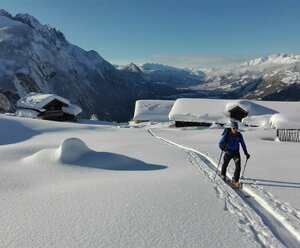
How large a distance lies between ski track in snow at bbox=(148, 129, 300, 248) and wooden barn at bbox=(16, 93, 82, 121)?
4900 cm

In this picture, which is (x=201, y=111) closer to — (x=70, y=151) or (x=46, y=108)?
(x=46, y=108)

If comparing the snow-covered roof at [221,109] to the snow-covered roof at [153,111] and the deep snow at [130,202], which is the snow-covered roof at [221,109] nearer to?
the snow-covered roof at [153,111]

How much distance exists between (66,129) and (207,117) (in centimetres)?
2100

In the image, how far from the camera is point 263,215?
7.69m

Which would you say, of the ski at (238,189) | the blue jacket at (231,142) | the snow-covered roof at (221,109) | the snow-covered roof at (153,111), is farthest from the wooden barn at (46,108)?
the ski at (238,189)

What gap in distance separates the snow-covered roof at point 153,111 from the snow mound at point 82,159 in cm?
4655

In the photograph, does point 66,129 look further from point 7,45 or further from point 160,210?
point 7,45

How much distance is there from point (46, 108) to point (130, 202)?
5229cm

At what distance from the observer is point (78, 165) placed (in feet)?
42.1

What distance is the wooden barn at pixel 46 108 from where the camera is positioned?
55594mm

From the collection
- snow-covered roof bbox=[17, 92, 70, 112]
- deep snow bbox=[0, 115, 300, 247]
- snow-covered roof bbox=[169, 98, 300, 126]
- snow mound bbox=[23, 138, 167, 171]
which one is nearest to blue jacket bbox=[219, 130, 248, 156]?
deep snow bbox=[0, 115, 300, 247]

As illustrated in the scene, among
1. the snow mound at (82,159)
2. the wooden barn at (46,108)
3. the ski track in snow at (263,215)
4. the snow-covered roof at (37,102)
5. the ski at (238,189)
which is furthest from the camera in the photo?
the wooden barn at (46,108)

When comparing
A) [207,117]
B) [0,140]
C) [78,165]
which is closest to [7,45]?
[207,117]

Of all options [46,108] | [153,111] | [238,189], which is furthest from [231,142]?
[153,111]
